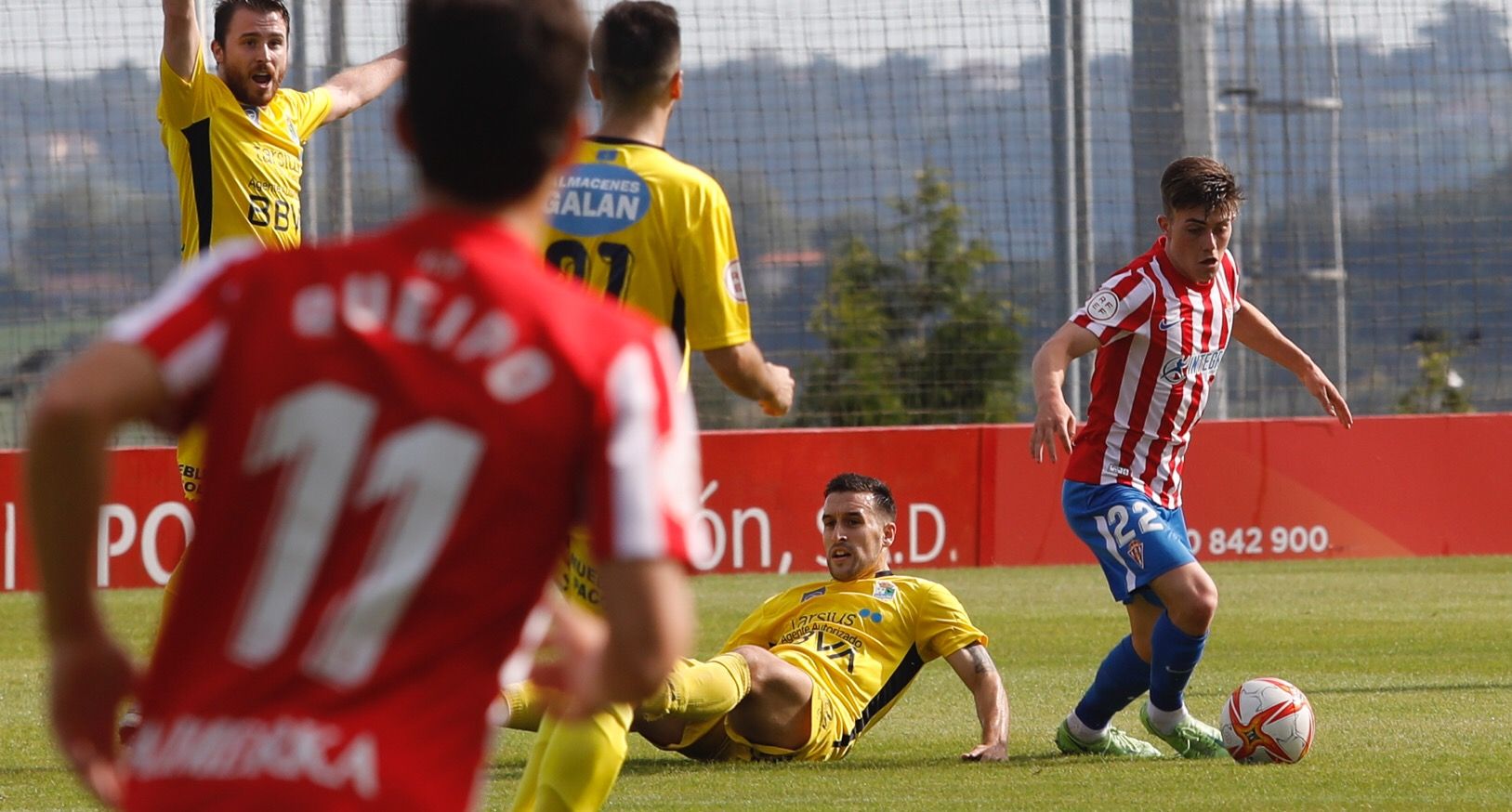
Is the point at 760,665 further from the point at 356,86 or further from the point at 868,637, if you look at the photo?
the point at 356,86

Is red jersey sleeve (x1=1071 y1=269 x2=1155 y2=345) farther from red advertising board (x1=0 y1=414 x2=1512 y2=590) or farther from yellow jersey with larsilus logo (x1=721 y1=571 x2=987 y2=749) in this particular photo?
red advertising board (x1=0 y1=414 x2=1512 y2=590)

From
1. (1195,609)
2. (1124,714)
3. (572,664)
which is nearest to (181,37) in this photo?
(1195,609)

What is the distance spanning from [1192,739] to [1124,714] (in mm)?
1207

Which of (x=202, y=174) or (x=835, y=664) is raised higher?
(x=202, y=174)

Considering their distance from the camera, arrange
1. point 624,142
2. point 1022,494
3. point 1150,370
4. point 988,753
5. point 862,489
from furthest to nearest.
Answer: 1. point 1022,494
2. point 862,489
3. point 1150,370
4. point 988,753
5. point 624,142

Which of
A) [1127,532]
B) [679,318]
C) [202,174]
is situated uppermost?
[202,174]

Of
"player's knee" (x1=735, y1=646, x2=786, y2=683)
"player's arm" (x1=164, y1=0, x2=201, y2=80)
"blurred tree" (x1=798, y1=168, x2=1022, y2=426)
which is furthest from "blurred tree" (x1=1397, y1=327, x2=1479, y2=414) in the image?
"player's arm" (x1=164, y1=0, x2=201, y2=80)

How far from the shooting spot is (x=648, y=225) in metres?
4.17

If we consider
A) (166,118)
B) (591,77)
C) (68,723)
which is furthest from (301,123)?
(68,723)

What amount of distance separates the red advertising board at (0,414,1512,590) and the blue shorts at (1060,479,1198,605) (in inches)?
256

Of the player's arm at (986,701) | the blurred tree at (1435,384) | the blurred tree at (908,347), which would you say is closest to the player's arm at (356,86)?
the player's arm at (986,701)

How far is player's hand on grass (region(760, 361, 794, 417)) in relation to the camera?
13.5ft

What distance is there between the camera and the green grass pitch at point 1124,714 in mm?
5668

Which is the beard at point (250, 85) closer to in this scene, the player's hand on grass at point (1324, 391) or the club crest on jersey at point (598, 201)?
the club crest on jersey at point (598, 201)
